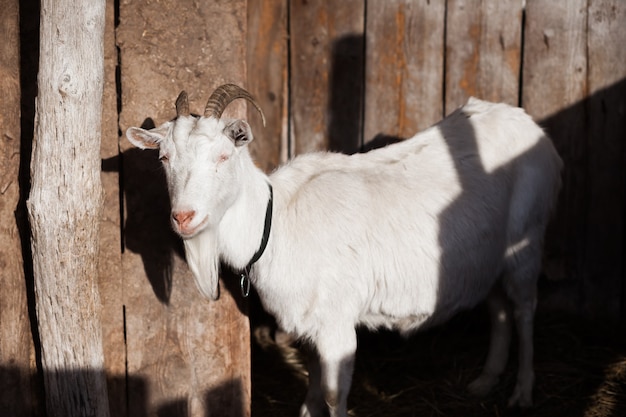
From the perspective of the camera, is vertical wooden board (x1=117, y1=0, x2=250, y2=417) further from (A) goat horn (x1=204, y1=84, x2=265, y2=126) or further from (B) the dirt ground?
(B) the dirt ground

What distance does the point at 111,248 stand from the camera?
440cm

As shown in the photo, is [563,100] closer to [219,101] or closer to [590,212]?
[590,212]

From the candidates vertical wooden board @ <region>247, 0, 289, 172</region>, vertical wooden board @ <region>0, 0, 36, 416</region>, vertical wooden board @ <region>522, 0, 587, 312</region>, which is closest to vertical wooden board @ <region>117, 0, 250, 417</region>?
vertical wooden board @ <region>0, 0, 36, 416</region>

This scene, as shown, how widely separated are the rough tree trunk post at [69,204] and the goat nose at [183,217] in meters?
0.50

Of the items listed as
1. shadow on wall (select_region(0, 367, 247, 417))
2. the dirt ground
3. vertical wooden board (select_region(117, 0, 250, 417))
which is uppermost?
vertical wooden board (select_region(117, 0, 250, 417))

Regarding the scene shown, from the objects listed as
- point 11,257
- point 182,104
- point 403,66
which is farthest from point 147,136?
point 403,66

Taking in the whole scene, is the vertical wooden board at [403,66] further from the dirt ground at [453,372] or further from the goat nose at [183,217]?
the goat nose at [183,217]

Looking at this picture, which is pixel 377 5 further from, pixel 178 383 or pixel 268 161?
pixel 178 383

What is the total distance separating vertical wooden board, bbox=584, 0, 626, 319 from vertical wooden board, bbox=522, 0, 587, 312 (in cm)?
6

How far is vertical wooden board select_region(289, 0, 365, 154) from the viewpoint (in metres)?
5.66

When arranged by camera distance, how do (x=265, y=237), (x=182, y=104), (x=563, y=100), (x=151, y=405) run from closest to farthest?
(x=182, y=104) < (x=265, y=237) < (x=151, y=405) < (x=563, y=100)

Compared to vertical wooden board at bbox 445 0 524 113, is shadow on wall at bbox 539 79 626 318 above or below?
below

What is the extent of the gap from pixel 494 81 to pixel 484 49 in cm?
23

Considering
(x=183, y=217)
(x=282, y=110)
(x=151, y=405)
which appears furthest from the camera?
(x=282, y=110)
